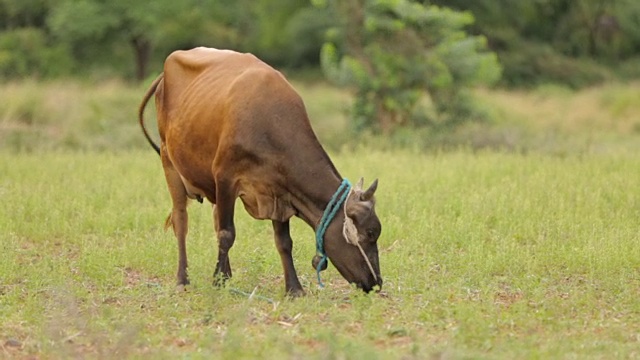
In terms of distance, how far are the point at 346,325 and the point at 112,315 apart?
1.52m

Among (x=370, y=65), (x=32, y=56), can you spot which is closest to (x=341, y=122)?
(x=370, y=65)

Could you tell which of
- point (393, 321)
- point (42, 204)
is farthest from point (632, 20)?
point (393, 321)

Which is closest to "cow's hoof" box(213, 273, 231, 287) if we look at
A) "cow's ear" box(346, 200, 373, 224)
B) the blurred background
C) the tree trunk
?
"cow's ear" box(346, 200, 373, 224)

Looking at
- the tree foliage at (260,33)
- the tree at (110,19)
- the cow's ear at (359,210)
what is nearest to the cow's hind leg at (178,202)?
the cow's ear at (359,210)

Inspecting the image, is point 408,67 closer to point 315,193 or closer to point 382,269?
point 382,269

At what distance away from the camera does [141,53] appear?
34.3 metres

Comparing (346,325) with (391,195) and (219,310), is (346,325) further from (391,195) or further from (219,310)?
(391,195)

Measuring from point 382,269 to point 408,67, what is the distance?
12230 millimetres

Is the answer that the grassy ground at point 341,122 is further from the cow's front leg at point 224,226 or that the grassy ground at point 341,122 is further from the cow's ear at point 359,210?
the cow's ear at point 359,210

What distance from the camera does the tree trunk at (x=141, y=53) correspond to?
3380cm

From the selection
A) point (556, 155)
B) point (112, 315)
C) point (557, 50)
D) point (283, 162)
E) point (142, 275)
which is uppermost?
point (283, 162)

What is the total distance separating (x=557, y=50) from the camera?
138 ft

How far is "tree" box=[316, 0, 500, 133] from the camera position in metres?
20.9

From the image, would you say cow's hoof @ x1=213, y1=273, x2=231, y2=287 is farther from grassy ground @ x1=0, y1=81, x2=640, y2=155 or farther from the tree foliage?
the tree foliage
